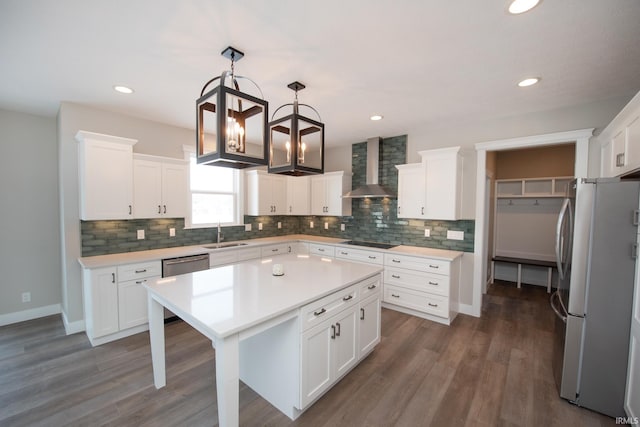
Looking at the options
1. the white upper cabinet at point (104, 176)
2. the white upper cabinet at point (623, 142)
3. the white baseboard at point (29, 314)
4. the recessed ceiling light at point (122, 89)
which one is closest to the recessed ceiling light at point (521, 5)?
the white upper cabinet at point (623, 142)

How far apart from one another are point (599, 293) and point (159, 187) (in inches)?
179

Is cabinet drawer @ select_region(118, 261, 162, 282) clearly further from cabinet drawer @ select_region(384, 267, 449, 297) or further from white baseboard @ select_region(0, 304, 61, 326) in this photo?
cabinet drawer @ select_region(384, 267, 449, 297)

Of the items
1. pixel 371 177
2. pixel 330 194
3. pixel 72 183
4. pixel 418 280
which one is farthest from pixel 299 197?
pixel 72 183

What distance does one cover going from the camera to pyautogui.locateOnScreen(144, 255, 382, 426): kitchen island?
1436 millimetres

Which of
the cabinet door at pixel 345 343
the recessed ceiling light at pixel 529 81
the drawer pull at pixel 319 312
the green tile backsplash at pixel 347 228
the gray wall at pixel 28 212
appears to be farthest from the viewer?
the green tile backsplash at pixel 347 228

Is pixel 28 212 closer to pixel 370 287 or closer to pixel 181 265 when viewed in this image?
pixel 181 265

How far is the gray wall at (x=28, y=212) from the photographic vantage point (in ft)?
10.6

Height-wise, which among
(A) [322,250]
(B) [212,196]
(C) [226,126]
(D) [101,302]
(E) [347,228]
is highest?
(C) [226,126]

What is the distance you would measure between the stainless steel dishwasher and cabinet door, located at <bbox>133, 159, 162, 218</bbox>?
663mm

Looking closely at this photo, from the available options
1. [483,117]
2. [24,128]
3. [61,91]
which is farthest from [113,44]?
[483,117]

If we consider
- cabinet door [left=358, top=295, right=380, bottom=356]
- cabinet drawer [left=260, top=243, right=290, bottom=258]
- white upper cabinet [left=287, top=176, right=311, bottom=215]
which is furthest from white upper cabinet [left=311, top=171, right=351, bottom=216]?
cabinet door [left=358, top=295, right=380, bottom=356]

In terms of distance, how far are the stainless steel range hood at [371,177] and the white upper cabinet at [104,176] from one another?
3.10m

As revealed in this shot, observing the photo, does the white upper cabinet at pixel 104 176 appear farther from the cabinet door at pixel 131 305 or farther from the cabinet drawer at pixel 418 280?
the cabinet drawer at pixel 418 280

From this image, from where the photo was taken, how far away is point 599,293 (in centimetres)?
192
